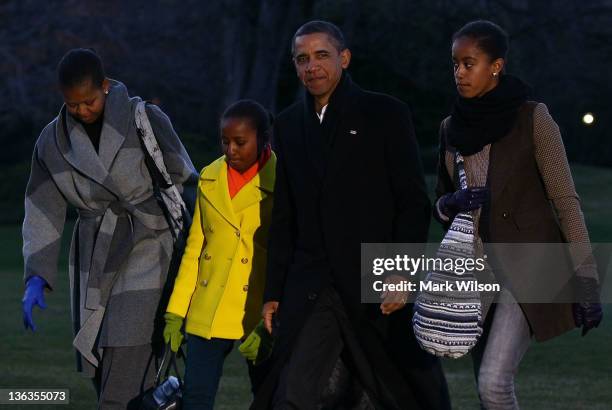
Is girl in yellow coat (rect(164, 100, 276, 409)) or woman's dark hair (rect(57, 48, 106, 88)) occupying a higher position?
woman's dark hair (rect(57, 48, 106, 88))

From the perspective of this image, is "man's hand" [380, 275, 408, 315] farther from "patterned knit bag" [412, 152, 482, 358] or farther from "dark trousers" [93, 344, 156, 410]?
"dark trousers" [93, 344, 156, 410]

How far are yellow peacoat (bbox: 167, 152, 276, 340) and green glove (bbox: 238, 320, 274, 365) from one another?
0.59ft

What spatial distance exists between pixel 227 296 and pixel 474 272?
3.79 feet

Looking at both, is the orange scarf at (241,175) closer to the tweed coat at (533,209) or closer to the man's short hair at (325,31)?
the man's short hair at (325,31)

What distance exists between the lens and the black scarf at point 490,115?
5297 mm

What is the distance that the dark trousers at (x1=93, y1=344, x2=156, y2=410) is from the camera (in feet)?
19.8

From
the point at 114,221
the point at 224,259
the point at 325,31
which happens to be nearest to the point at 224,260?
the point at 224,259

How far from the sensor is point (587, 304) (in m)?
5.12

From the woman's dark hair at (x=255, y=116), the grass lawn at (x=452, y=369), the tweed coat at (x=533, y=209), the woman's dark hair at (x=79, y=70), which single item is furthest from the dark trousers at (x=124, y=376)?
the grass lawn at (x=452, y=369)

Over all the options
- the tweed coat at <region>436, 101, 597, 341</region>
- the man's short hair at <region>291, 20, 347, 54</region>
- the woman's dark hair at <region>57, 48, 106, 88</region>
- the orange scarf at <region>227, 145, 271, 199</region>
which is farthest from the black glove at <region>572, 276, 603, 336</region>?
the woman's dark hair at <region>57, 48, 106, 88</region>

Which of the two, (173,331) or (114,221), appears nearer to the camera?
(173,331)

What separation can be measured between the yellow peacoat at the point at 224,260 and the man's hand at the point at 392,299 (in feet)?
2.63

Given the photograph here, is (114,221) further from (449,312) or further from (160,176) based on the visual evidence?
(449,312)

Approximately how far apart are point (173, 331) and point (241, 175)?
73 cm
